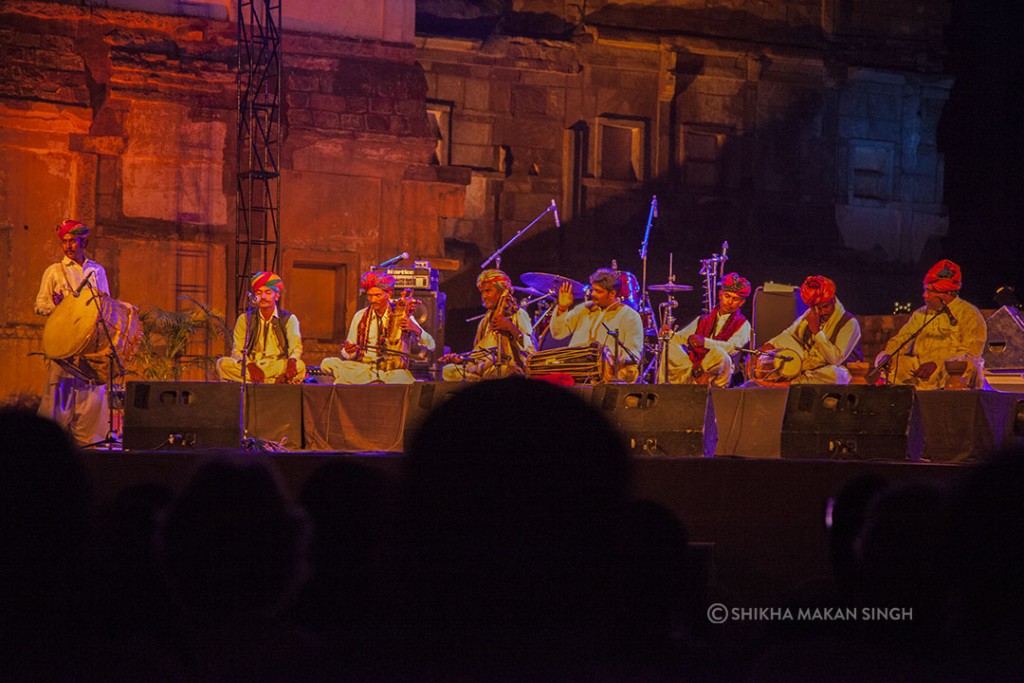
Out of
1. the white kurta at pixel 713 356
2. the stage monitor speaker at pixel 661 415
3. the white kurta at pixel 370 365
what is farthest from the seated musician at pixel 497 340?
the stage monitor speaker at pixel 661 415

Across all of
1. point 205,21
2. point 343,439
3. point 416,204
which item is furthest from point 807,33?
point 343,439

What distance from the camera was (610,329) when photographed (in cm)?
1013

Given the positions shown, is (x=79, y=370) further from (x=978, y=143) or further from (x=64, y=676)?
(x=978, y=143)

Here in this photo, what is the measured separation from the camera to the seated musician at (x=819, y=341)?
9031 millimetres

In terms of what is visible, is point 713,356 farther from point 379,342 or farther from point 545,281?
point 379,342

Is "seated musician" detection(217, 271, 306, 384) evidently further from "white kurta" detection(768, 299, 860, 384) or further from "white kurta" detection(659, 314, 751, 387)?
"white kurta" detection(768, 299, 860, 384)

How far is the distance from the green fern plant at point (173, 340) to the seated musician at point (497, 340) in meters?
3.20

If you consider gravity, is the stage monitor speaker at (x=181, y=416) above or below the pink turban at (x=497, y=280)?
below

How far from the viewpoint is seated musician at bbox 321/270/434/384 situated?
1035 cm

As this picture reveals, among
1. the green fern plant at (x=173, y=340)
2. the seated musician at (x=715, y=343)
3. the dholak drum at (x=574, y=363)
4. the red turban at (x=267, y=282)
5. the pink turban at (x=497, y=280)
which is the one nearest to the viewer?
the dholak drum at (x=574, y=363)

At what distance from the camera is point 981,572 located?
1.57 metres

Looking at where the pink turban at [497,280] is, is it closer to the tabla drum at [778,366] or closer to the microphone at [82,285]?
the tabla drum at [778,366]

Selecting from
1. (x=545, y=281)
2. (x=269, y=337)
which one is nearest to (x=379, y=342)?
(x=269, y=337)

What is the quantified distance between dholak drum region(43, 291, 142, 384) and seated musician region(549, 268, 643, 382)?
3571 millimetres
